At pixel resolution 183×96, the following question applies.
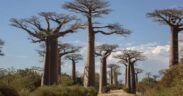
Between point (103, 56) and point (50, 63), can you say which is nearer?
point (50, 63)

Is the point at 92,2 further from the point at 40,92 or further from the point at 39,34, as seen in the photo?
the point at 40,92

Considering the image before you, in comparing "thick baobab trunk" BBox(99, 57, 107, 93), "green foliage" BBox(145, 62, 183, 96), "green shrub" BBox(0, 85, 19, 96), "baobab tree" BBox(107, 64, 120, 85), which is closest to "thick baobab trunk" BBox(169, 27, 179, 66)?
"green foliage" BBox(145, 62, 183, 96)

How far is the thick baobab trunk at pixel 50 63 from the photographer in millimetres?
26891

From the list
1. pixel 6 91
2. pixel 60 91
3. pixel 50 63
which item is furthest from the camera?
pixel 50 63

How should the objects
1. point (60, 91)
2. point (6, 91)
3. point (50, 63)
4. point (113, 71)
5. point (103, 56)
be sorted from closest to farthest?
1. point (6, 91)
2. point (60, 91)
3. point (50, 63)
4. point (103, 56)
5. point (113, 71)

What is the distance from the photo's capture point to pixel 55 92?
20.8 meters

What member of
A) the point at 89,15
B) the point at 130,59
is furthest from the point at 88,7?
the point at 130,59

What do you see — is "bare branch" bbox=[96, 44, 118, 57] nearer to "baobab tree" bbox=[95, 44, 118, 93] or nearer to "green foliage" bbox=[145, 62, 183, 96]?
"baobab tree" bbox=[95, 44, 118, 93]

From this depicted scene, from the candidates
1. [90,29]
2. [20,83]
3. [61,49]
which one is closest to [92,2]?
[90,29]

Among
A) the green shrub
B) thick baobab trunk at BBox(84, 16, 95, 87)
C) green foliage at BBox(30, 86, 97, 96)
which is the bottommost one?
green foliage at BBox(30, 86, 97, 96)

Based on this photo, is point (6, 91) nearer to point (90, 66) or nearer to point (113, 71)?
point (90, 66)

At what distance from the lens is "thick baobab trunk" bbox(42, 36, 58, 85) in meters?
26.9

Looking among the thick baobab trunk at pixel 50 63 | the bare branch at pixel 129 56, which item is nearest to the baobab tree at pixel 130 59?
the bare branch at pixel 129 56

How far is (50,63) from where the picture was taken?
90.3 ft
